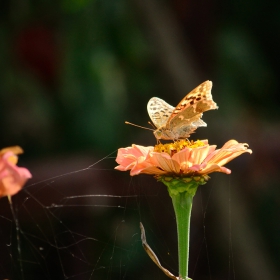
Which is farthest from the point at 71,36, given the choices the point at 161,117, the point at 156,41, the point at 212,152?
the point at 212,152

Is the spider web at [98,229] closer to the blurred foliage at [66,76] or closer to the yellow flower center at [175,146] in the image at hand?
the blurred foliage at [66,76]

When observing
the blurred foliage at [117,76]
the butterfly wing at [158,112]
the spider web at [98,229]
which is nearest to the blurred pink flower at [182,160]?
the butterfly wing at [158,112]

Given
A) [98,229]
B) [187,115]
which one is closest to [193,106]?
[187,115]

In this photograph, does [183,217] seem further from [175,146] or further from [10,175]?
[10,175]

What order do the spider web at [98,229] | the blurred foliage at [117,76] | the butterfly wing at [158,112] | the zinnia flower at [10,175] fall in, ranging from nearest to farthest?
the zinnia flower at [10,175], the butterfly wing at [158,112], the spider web at [98,229], the blurred foliage at [117,76]

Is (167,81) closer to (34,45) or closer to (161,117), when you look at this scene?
(34,45)

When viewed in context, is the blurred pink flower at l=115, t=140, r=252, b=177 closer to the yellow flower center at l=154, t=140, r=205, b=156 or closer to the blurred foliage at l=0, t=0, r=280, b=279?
the yellow flower center at l=154, t=140, r=205, b=156
